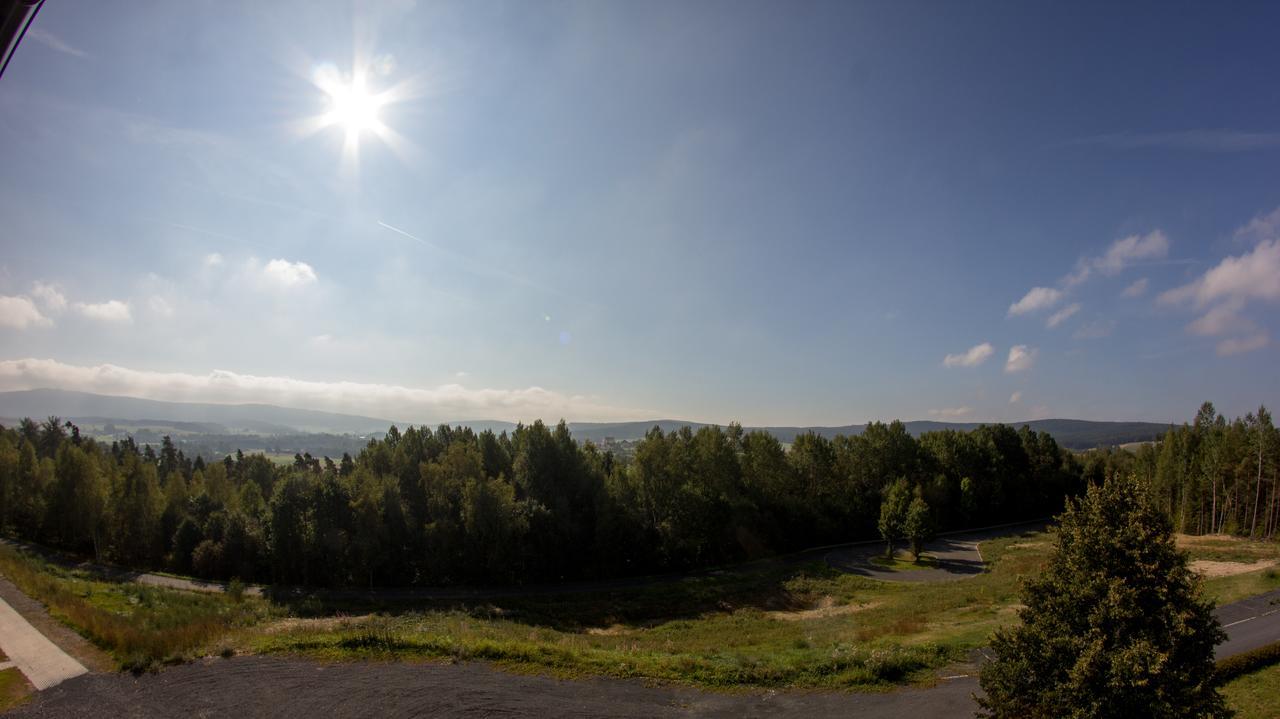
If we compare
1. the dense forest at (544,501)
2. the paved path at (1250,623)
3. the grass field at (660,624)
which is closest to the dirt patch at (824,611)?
the grass field at (660,624)

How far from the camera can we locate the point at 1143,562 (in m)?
11.6

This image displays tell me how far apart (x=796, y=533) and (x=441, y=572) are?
156ft

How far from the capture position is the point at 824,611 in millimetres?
40844

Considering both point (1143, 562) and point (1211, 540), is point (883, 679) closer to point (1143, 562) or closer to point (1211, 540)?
point (1143, 562)

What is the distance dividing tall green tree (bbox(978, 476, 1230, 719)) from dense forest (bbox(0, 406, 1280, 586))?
4601 centimetres

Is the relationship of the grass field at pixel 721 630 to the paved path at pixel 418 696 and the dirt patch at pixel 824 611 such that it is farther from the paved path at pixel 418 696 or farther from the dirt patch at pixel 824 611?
the paved path at pixel 418 696

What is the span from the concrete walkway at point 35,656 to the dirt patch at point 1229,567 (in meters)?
73.1

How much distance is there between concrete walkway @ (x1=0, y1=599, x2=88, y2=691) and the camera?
61.8ft

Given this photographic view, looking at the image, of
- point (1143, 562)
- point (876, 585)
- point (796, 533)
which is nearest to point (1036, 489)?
point (796, 533)

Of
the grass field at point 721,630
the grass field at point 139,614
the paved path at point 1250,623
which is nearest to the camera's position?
the grass field at point 721,630

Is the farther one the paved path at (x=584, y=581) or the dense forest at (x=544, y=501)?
the dense forest at (x=544, y=501)

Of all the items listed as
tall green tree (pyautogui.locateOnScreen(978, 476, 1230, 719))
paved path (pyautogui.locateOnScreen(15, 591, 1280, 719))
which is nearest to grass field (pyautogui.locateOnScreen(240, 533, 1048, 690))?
paved path (pyautogui.locateOnScreen(15, 591, 1280, 719))

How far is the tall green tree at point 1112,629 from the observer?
10766mm

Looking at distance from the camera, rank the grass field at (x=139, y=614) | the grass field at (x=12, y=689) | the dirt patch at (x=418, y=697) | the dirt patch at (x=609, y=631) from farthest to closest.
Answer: the dirt patch at (x=609, y=631) → the grass field at (x=139, y=614) → the grass field at (x=12, y=689) → the dirt patch at (x=418, y=697)
